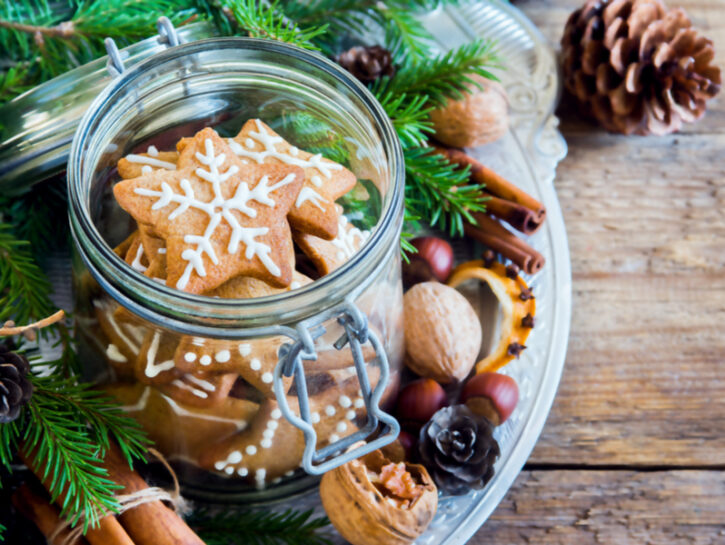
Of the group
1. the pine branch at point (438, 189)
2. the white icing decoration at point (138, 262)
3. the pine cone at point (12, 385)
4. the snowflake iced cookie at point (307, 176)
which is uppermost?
the snowflake iced cookie at point (307, 176)

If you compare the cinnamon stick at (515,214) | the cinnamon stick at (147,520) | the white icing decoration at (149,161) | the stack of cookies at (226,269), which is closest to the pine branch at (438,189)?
the cinnamon stick at (515,214)

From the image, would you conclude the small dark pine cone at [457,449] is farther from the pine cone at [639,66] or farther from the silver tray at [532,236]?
the pine cone at [639,66]

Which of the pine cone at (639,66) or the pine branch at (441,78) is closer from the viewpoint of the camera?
the pine branch at (441,78)

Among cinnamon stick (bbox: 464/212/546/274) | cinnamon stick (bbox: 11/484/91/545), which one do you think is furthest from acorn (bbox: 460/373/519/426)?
cinnamon stick (bbox: 11/484/91/545)

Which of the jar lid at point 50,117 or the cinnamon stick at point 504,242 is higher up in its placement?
the jar lid at point 50,117

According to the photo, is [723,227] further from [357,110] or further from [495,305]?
[357,110]

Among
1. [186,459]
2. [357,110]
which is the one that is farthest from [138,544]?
[357,110]
